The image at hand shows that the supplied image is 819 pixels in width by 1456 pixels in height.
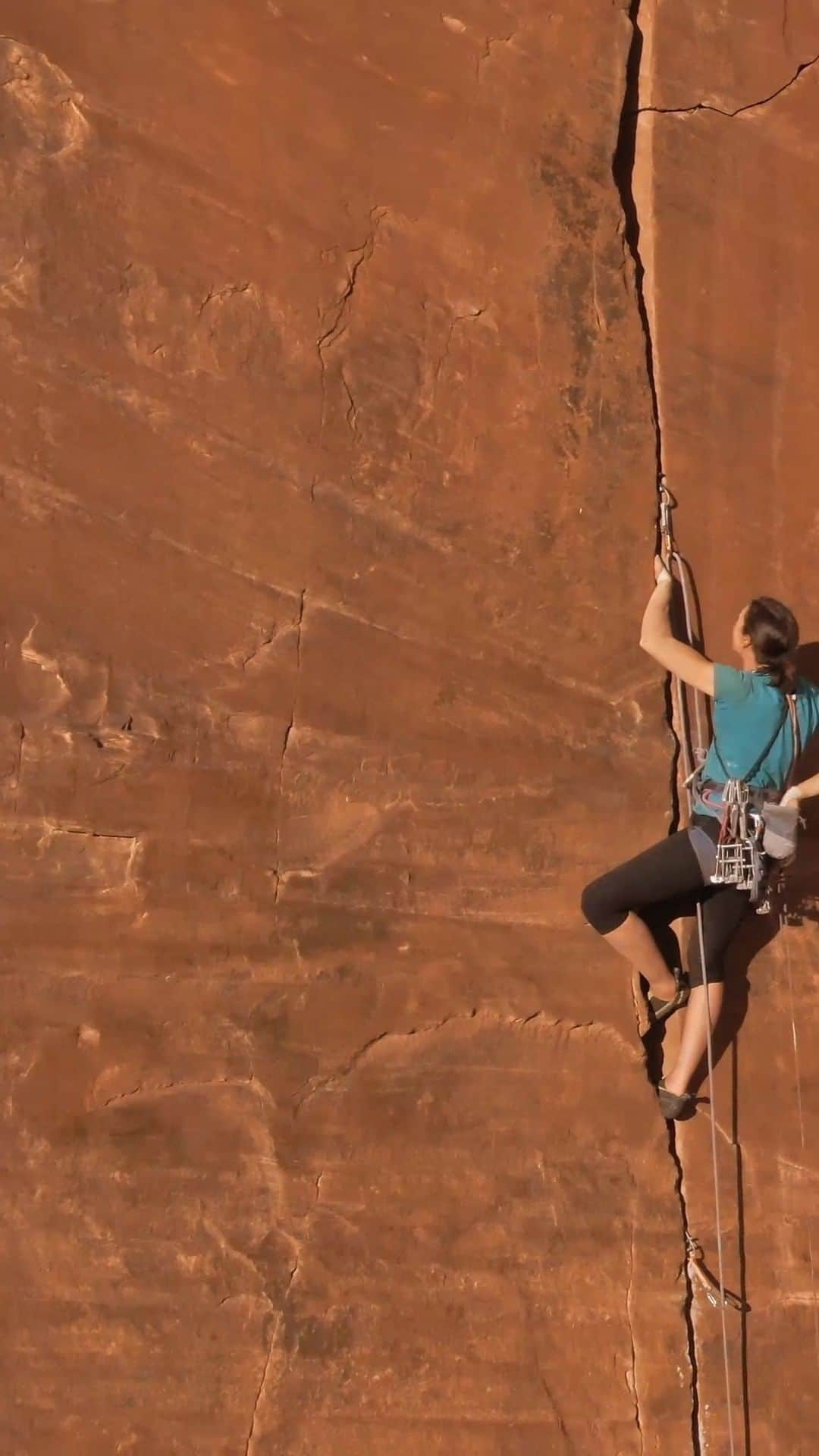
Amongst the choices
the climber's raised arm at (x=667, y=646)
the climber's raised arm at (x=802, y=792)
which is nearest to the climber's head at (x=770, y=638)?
the climber's raised arm at (x=667, y=646)

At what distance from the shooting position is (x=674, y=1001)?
2.96 meters

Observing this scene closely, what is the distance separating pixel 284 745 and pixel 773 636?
1.14 meters

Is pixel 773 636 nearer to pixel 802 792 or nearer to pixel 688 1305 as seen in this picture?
pixel 802 792

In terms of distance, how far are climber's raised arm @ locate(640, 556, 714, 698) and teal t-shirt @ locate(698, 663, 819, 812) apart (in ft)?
0.13

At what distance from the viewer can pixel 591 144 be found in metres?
3.04

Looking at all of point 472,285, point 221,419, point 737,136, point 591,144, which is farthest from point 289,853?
point 737,136

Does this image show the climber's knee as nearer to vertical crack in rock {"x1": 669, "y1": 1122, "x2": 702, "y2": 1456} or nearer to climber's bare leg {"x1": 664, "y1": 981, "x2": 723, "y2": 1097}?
climber's bare leg {"x1": 664, "y1": 981, "x2": 723, "y2": 1097}

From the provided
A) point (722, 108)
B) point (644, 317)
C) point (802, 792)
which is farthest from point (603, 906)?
point (722, 108)

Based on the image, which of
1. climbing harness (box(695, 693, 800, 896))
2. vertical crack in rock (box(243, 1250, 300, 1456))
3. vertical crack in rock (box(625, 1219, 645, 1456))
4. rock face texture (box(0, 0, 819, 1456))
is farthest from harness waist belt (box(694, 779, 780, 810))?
vertical crack in rock (box(243, 1250, 300, 1456))

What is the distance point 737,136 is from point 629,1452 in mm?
3352

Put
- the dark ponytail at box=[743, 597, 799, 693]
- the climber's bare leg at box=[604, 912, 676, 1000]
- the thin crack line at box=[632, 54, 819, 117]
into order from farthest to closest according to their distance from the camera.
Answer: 1. the thin crack line at box=[632, 54, 819, 117]
2. the climber's bare leg at box=[604, 912, 676, 1000]
3. the dark ponytail at box=[743, 597, 799, 693]

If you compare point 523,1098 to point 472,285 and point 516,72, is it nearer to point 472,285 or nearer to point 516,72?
point 472,285

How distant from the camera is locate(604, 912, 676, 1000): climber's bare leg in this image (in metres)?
2.83

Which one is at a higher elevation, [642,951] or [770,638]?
[770,638]
